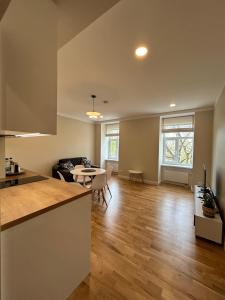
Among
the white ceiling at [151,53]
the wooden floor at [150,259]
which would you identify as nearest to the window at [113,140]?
the white ceiling at [151,53]

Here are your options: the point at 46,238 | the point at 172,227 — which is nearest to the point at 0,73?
the point at 46,238

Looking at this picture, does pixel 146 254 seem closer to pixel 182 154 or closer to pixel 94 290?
pixel 94 290

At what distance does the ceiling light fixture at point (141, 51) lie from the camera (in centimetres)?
184

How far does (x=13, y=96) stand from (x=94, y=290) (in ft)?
6.24

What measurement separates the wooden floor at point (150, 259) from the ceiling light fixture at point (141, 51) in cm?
268

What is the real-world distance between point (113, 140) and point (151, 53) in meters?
5.57

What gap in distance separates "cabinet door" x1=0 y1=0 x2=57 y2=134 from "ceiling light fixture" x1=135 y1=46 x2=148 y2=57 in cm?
107

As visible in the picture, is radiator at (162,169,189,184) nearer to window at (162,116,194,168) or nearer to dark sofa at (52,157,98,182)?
window at (162,116,194,168)

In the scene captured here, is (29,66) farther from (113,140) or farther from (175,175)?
(113,140)

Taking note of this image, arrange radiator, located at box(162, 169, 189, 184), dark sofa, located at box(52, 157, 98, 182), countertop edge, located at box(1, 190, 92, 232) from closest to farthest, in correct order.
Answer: countertop edge, located at box(1, 190, 92, 232) → dark sofa, located at box(52, 157, 98, 182) → radiator, located at box(162, 169, 189, 184)

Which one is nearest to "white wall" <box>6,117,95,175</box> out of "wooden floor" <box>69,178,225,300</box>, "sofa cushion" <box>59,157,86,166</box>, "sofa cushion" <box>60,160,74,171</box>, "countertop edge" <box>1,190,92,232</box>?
"sofa cushion" <box>59,157,86,166</box>

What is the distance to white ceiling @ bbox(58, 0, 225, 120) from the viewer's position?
136 cm

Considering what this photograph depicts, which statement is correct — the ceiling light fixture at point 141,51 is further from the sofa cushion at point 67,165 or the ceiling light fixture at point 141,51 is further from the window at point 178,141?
the sofa cushion at point 67,165

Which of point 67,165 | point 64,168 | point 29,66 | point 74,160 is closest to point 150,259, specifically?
point 29,66
